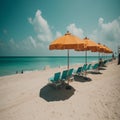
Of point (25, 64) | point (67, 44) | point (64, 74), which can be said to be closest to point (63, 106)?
point (64, 74)

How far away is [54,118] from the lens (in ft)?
11.5

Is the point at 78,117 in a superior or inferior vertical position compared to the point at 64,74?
inferior

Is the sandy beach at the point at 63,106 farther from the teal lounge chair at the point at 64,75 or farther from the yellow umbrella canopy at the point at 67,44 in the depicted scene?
the yellow umbrella canopy at the point at 67,44

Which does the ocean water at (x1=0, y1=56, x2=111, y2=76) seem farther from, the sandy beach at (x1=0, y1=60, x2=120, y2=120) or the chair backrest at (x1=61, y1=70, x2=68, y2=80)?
the sandy beach at (x1=0, y1=60, x2=120, y2=120)

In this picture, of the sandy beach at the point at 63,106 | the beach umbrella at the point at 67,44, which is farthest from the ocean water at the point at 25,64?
the beach umbrella at the point at 67,44

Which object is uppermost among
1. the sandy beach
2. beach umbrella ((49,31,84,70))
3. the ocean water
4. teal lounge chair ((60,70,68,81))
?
beach umbrella ((49,31,84,70))

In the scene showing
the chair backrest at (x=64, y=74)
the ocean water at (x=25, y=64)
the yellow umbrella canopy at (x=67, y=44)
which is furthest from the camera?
the ocean water at (x=25, y=64)

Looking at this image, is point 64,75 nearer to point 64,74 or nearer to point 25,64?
point 64,74

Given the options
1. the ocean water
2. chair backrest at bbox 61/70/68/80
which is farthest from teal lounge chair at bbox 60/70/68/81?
the ocean water

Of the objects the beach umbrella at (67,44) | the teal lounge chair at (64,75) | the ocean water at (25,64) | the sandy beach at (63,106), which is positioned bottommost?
the ocean water at (25,64)

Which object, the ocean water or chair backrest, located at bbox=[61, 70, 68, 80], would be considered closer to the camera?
chair backrest, located at bbox=[61, 70, 68, 80]

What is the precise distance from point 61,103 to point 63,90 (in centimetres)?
151

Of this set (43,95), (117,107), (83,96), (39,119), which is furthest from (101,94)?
(39,119)

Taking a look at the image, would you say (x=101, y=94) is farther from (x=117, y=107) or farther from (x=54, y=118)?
(x=54, y=118)
